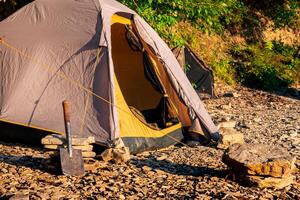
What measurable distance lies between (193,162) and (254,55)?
39.0ft

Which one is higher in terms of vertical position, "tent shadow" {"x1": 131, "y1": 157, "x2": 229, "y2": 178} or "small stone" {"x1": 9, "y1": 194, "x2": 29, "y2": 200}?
"small stone" {"x1": 9, "y1": 194, "x2": 29, "y2": 200}

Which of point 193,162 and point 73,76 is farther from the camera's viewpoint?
point 73,76

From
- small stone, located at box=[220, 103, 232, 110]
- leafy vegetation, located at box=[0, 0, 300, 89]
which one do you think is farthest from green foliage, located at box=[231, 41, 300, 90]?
small stone, located at box=[220, 103, 232, 110]

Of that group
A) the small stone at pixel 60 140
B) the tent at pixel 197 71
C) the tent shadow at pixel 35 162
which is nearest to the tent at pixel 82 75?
the small stone at pixel 60 140

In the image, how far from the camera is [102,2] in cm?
784

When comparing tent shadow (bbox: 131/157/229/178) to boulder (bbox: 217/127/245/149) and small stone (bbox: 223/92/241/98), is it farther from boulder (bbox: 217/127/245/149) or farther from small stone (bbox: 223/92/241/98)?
small stone (bbox: 223/92/241/98)

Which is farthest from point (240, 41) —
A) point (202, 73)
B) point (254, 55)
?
point (202, 73)

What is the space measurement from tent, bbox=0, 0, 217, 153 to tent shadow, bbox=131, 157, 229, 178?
0.57 m

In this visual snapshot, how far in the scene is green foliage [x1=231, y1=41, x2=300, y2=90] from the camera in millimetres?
16781

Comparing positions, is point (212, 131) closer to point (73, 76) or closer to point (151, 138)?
point (151, 138)

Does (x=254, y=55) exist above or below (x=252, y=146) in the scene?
below

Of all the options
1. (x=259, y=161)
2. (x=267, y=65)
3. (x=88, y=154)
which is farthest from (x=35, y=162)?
(x=267, y=65)

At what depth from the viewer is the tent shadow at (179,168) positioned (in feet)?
21.2

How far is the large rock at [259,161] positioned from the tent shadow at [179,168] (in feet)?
1.07
